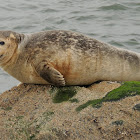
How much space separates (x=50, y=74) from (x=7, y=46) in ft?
2.95

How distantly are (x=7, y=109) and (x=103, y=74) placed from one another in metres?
1.70

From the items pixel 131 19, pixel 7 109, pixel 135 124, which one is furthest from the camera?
pixel 131 19

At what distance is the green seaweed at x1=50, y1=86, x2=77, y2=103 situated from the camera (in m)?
5.26

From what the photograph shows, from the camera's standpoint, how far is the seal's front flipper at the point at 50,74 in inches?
215

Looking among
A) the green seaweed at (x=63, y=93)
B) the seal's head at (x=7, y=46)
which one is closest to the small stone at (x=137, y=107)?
the green seaweed at (x=63, y=93)

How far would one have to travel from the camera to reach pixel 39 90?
18.5 feet

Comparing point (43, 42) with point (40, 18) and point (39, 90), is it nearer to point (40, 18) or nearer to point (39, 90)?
point (39, 90)

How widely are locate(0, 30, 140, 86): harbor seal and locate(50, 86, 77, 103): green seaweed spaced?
10cm

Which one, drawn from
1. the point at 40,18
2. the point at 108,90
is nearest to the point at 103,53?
the point at 108,90

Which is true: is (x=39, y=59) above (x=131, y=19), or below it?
above

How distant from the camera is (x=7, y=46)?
19.0 feet

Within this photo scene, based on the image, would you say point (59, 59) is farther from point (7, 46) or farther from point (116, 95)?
point (116, 95)

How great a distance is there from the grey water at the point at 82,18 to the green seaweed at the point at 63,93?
588 cm

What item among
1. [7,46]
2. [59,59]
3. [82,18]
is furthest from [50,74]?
Answer: [82,18]
